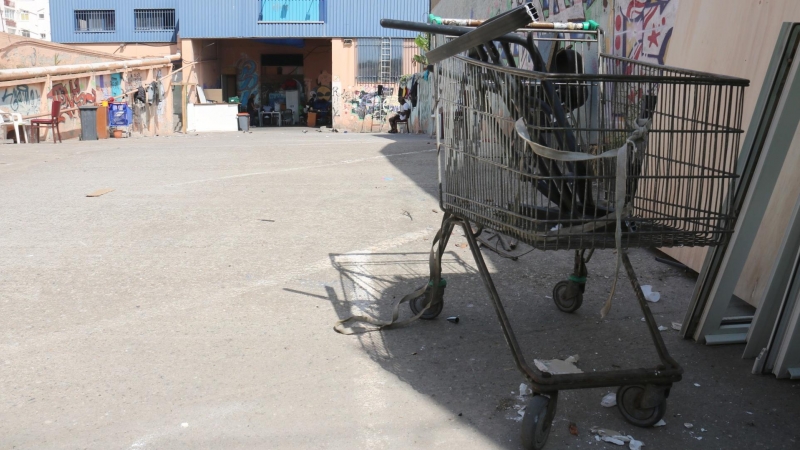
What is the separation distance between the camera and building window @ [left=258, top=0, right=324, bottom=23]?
3222 cm

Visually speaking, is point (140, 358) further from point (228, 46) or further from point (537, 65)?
point (228, 46)

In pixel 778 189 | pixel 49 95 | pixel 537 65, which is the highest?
pixel 537 65

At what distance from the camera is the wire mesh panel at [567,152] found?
8.96ft

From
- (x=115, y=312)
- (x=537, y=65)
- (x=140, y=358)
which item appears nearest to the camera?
(x=537, y=65)

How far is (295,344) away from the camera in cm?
361

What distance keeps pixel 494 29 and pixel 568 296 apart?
76.2 inches

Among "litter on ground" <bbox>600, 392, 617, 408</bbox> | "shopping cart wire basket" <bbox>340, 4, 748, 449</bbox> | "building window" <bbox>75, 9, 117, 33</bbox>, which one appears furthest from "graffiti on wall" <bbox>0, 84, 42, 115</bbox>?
"litter on ground" <bbox>600, 392, 617, 408</bbox>

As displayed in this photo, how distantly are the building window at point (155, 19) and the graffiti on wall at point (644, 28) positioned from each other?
3012 centimetres

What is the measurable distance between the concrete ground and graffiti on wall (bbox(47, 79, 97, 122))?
623 inches

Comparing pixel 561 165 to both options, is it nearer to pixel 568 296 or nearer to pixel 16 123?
pixel 568 296

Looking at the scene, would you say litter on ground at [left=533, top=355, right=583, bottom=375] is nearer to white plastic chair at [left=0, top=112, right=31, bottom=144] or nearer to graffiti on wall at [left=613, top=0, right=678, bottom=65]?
graffiti on wall at [left=613, top=0, right=678, bottom=65]

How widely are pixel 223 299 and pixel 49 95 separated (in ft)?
62.6

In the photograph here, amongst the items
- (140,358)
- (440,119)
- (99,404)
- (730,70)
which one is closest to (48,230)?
(140,358)

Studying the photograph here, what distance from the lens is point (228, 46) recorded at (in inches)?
1433
